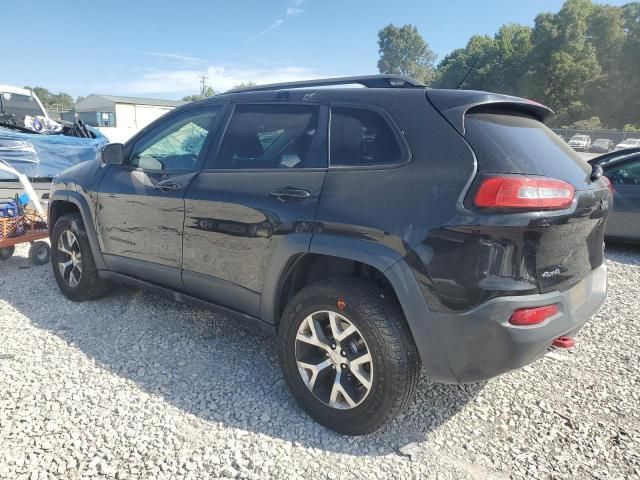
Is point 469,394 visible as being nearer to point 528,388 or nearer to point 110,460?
point 528,388

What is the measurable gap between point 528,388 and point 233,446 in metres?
1.87

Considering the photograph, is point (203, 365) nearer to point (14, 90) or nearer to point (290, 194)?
point (290, 194)

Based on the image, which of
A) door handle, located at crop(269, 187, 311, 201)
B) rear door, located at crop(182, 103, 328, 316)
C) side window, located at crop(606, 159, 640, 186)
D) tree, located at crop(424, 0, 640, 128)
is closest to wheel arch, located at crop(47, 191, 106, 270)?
rear door, located at crop(182, 103, 328, 316)

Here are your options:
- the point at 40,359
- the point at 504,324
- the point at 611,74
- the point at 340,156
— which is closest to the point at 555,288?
the point at 504,324

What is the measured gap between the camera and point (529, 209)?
1943mm

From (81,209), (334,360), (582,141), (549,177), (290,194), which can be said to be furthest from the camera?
(582,141)

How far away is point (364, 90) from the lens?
98.7 inches

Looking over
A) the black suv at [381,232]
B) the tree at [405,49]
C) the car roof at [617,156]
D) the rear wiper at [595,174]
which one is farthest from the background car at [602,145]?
the tree at [405,49]

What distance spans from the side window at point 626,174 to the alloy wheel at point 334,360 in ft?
19.0

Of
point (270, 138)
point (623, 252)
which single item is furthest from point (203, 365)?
point (623, 252)

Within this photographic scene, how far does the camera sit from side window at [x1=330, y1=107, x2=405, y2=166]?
2291mm

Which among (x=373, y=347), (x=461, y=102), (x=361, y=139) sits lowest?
(x=373, y=347)

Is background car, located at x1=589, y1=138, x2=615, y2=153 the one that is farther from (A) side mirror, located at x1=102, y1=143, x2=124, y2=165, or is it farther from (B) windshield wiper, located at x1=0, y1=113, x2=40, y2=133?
(A) side mirror, located at x1=102, y1=143, x2=124, y2=165

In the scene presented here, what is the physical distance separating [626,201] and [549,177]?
521cm
